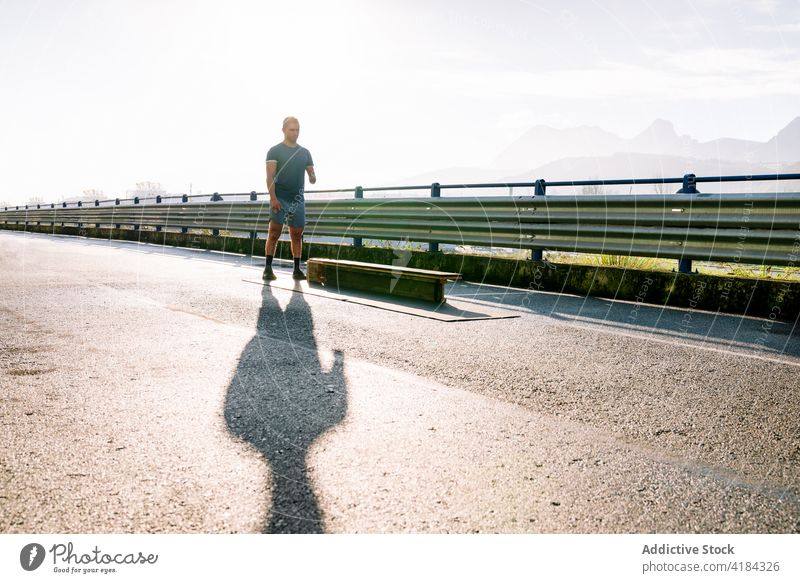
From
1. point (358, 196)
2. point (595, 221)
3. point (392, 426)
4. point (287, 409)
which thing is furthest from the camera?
point (358, 196)

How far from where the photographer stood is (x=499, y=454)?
2656mm

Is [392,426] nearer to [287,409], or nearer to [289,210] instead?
[287,409]

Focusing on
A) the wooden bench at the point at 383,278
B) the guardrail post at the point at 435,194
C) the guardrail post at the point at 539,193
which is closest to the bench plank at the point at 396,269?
the wooden bench at the point at 383,278

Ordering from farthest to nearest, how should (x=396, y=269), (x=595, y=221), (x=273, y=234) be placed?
(x=273, y=234) → (x=595, y=221) → (x=396, y=269)

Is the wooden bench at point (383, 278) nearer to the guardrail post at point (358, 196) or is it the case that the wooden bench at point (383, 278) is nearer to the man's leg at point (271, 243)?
the man's leg at point (271, 243)

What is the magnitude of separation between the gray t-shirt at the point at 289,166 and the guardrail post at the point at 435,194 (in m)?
2.44

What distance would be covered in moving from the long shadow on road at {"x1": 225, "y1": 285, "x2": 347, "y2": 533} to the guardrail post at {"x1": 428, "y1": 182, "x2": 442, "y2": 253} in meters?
5.89

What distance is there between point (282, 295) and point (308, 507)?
572 centimetres

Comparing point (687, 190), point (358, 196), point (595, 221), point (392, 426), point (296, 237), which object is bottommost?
point (392, 426)

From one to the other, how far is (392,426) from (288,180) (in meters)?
6.94

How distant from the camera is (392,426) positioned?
9.80ft

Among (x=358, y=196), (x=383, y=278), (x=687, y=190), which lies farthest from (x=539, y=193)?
(x=358, y=196)

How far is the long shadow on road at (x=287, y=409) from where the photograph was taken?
217cm

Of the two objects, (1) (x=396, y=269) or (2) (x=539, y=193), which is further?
(2) (x=539, y=193)
